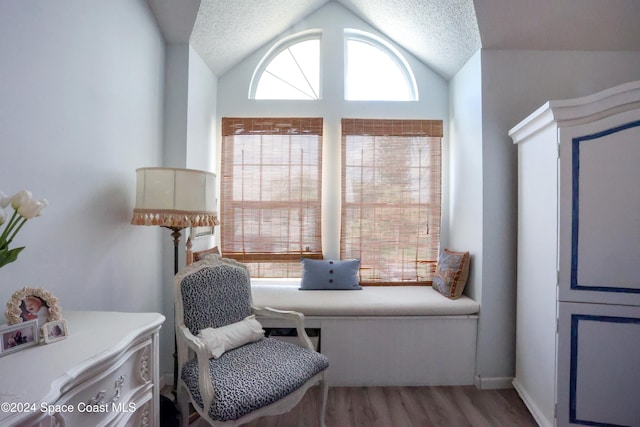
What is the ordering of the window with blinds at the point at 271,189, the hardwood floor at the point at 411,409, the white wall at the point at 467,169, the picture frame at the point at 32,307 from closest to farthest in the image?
1. the picture frame at the point at 32,307
2. the hardwood floor at the point at 411,409
3. the white wall at the point at 467,169
4. the window with blinds at the point at 271,189

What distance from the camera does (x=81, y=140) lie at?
1.54 meters

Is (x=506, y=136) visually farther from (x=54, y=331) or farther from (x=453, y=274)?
(x=54, y=331)

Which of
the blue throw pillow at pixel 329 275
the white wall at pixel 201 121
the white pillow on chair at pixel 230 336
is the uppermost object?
the white wall at pixel 201 121

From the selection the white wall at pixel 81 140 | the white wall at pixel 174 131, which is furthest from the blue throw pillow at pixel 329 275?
the white wall at pixel 81 140

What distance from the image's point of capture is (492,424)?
196cm

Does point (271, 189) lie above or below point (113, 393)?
above

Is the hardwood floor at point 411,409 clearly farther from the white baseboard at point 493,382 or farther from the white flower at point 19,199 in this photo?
the white flower at point 19,199

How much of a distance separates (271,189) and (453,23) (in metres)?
2.03

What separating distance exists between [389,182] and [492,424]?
1981 millimetres

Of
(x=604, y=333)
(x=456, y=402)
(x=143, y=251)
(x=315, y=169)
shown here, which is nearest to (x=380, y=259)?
(x=315, y=169)

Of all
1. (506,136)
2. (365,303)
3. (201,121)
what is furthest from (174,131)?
(506,136)

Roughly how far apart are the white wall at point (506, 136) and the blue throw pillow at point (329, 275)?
1.06 meters

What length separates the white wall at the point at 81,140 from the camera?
4.03 ft

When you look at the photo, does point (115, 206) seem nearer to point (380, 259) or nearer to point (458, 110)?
point (380, 259)
